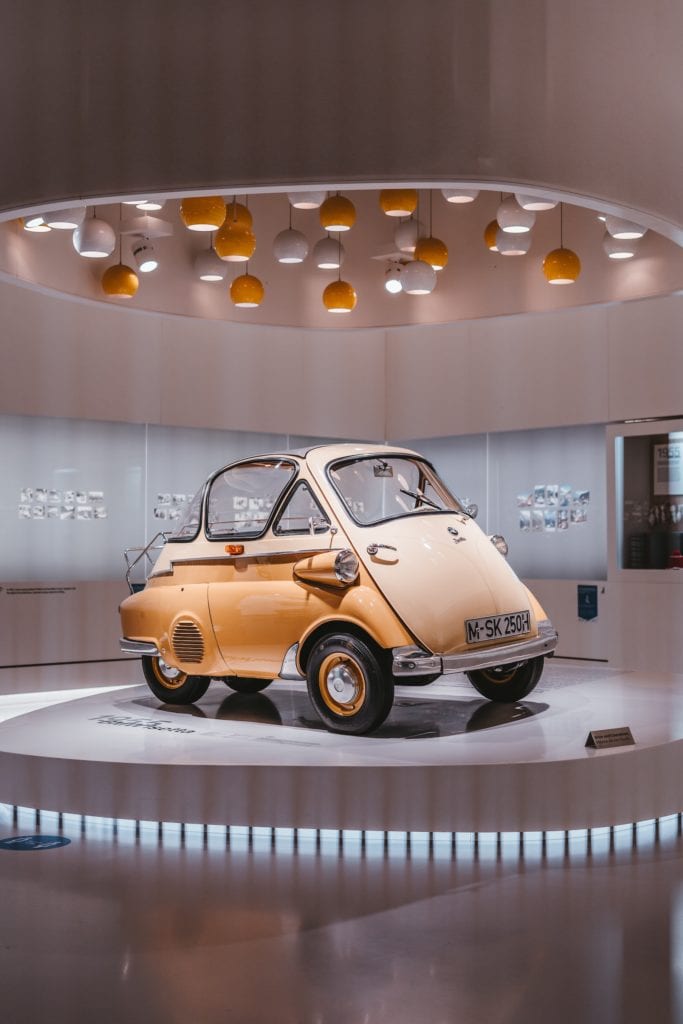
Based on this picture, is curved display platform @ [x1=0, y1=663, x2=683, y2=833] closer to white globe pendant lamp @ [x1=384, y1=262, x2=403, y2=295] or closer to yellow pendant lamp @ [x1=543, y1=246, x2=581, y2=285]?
yellow pendant lamp @ [x1=543, y1=246, x2=581, y2=285]

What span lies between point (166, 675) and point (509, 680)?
2050 millimetres

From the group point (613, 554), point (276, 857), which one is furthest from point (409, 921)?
Result: point (613, 554)

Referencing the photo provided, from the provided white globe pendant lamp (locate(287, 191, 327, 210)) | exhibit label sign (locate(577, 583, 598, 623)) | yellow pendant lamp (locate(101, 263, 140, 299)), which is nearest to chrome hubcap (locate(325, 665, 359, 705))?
white globe pendant lamp (locate(287, 191, 327, 210))

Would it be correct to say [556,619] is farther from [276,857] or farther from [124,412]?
[276,857]

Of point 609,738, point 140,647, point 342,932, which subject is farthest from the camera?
point 140,647

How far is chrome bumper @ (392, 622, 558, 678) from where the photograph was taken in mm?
5910

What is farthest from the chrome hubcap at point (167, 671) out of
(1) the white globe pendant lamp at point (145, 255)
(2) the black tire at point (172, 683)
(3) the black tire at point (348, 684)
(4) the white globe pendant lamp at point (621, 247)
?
(4) the white globe pendant lamp at point (621, 247)

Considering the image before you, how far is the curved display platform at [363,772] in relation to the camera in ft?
17.3

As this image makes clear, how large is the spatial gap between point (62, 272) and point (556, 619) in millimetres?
5418

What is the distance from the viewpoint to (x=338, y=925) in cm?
423

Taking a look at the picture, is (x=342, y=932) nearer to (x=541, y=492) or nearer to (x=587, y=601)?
(x=587, y=601)

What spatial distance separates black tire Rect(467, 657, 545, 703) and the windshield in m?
0.96

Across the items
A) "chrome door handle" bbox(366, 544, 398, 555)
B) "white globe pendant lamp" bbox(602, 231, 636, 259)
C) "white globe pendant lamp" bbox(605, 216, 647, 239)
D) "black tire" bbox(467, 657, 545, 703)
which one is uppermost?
"white globe pendant lamp" bbox(602, 231, 636, 259)

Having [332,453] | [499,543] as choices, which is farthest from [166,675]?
[499,543]
